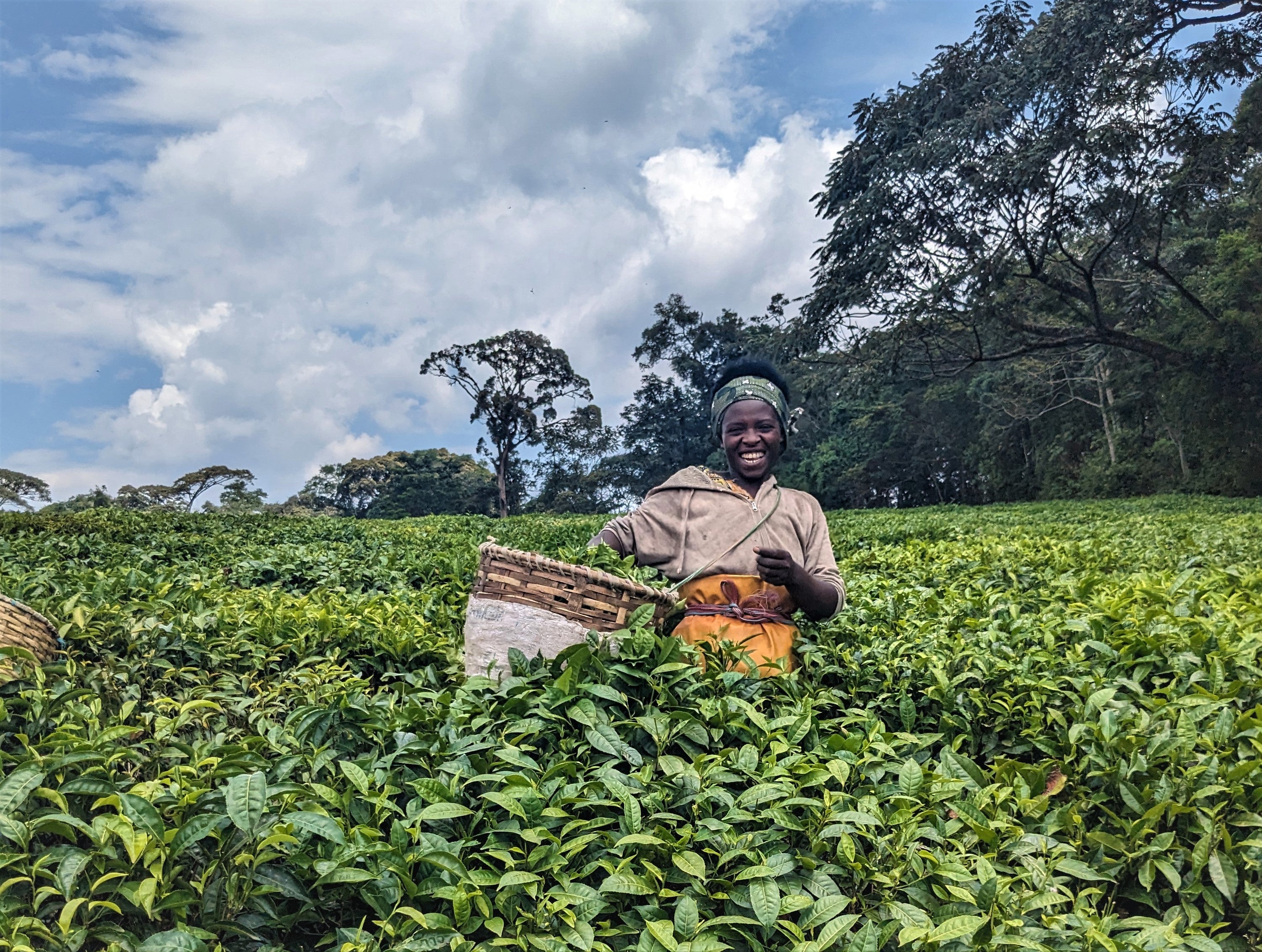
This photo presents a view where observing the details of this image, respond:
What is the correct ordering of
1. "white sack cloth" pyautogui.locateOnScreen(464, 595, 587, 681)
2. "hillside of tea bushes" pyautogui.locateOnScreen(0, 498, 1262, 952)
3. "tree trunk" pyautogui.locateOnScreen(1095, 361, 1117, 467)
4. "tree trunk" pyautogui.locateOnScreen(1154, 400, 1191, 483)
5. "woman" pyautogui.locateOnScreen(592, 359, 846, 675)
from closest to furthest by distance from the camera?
"hillside of tea bushes" pyautogui.locateOnScreen(0, 498, 1262, 952) < "white sack cloth" pyautogui.locateOnScreen(464, 595, 587, 681) < "woman" pyautogui.locateOnScreen(592, 359, 846, 675) < "tree trunk" pyautogui.locateOnScreen(1154, 400, 1191, 483) < "tree trunk" pyautogui.locateOnScreen(1095, 361, 1117, 467)

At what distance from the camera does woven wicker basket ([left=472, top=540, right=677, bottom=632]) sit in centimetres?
236

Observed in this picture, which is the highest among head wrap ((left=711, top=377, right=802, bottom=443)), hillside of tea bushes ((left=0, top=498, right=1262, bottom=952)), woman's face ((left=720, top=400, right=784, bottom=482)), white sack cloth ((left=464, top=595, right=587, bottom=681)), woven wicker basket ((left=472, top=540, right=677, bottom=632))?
head wrap ((left=711, top=377, right=802, bottom=443))

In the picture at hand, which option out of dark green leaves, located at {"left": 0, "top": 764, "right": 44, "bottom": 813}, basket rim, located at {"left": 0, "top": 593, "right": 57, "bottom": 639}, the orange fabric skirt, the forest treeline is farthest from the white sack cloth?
the forest treeline

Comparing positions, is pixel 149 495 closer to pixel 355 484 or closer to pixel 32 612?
pixel 355 484

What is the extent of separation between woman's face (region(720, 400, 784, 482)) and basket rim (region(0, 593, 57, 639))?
7.51ft

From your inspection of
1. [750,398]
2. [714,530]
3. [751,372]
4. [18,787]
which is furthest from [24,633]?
[751,372]

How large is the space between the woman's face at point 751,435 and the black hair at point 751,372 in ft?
0.64

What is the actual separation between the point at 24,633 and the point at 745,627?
212 cm

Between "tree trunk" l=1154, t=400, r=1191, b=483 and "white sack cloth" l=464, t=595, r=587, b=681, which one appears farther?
"tree trunk" l=1154, t=400, r=1191, b=483

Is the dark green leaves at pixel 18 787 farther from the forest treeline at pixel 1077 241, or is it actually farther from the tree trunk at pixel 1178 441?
the tree trunk at pixel 1178 441

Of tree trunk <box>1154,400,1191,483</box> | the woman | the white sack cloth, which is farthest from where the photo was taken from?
tree trunk <box>1154,400,1191,483</box>

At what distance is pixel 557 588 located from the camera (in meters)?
2.38

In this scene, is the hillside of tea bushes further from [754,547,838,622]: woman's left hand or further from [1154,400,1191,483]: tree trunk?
[1154,400,1191,483]: tree trunk

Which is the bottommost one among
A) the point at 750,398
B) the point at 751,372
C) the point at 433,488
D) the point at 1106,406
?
the point at 750,398
